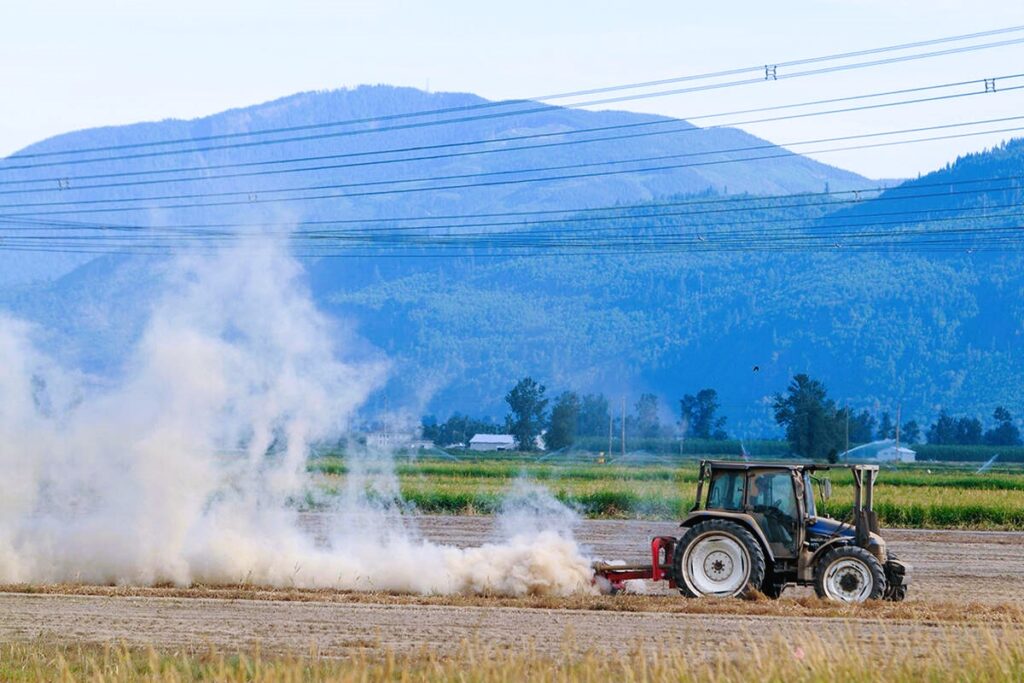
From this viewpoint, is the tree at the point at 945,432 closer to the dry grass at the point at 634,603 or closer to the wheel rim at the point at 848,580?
the dry grass at the point at 634,603

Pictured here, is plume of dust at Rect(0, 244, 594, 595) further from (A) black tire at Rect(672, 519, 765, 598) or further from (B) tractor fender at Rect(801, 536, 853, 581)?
(B) tractor fender at Rect(801, 536, 853, 581)

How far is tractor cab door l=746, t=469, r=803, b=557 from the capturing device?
24484 millimetres

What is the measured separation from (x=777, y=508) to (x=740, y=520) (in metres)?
0.74

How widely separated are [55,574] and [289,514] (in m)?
5.12

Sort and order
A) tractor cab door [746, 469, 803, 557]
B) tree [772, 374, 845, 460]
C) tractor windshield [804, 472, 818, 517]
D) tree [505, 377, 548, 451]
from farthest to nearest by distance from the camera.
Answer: tree [772, 374, 845, 460] < tree [505, 377, 548, 451] < tractor windshield [804, 472, 818, 517] < tractor cab door [746, 469, 803, 557]

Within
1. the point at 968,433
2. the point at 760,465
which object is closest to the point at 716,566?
the point at 760,465

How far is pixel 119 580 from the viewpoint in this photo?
2777cm

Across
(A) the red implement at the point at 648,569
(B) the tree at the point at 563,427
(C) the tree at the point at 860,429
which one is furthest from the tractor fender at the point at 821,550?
(C) the tree at the point at 860,429

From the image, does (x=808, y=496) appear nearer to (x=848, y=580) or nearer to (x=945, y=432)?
(x=848, y=580)

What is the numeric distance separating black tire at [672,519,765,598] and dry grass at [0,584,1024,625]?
37cm

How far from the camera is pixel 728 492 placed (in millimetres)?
25078

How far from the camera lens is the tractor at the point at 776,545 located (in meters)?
24.1

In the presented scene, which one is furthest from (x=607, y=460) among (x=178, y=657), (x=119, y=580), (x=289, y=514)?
(x=178, y=657)

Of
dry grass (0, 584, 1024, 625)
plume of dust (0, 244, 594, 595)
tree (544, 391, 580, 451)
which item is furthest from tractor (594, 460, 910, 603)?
tree (544, 391, 580, 451)
